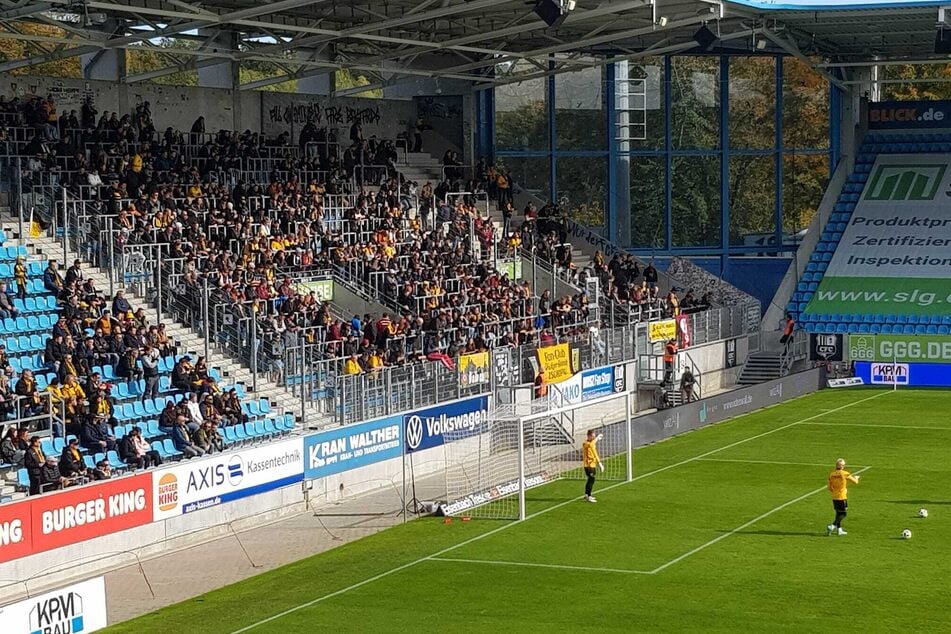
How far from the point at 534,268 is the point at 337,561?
71.1 ft

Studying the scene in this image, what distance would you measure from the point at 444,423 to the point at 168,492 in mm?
8768

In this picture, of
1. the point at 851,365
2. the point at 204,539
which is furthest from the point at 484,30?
the point at 204,539

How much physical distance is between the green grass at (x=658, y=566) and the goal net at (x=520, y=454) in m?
0.56

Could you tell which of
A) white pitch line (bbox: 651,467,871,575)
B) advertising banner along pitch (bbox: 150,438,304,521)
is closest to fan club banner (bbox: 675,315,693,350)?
white pitch line (bbox: 651,467,871,575)

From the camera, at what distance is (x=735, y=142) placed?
53.1 m

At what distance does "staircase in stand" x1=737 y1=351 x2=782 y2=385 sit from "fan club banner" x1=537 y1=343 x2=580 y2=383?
11.3m

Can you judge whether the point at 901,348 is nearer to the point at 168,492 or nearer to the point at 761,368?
the point at 761,368

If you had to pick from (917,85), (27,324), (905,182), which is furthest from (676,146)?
(27,324)

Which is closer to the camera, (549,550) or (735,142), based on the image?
(549,550)

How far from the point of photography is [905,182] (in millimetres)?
52625

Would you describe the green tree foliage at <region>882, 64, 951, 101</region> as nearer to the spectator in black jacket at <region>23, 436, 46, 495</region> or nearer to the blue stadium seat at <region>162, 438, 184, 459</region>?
the blue stadium seat at <region>162, 438, 184, 459</region>

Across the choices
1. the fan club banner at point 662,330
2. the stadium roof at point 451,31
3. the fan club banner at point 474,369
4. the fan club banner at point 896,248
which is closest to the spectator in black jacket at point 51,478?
the stadium roof at point 451,31

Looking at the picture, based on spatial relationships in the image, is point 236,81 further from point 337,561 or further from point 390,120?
point 337,561

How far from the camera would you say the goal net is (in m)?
28.8
